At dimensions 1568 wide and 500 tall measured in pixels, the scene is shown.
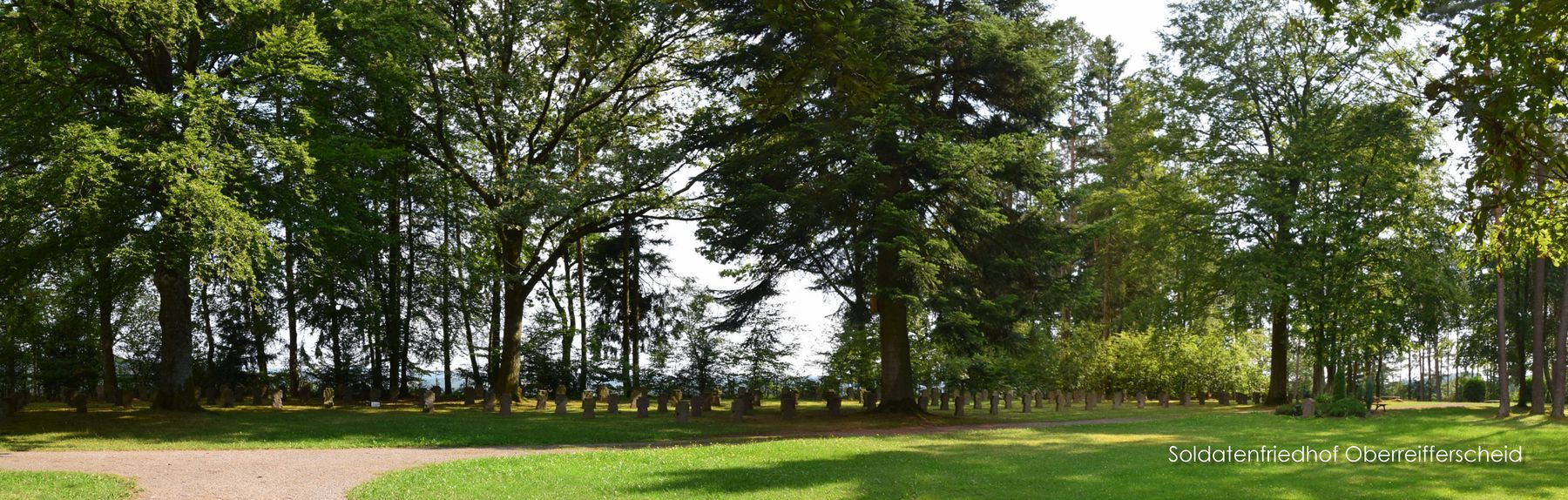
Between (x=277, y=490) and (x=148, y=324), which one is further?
(x=148, y=324)

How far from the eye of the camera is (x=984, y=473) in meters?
12.8

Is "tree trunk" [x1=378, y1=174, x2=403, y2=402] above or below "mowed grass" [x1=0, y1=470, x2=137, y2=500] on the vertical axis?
above

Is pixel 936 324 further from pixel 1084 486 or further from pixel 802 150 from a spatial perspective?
pixel 1084 486

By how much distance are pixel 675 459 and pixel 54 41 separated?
52.7 ft

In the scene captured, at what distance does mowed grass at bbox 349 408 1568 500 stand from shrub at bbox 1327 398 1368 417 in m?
5.50

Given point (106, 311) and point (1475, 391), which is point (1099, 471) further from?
Result: point (1475, 391)

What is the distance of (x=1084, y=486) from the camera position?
11.4 metres

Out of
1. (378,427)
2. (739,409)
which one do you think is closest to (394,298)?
(378,427)

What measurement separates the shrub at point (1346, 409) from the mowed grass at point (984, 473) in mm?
5495

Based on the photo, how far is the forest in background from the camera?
66.2 feet

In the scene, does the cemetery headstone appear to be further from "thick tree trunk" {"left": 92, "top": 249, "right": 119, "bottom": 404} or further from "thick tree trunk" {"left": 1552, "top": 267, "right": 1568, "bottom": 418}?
"thick tree trunk" {"left": 1552, "top": 267, "right": 1568, "bottom": 418}

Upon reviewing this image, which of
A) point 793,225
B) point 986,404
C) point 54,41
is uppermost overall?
point 54,41

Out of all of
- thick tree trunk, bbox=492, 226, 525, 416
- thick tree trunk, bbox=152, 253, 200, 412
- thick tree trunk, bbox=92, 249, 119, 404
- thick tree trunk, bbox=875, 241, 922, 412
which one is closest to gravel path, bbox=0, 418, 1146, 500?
thick tree trunk, bbox=92, 249, 119, 404

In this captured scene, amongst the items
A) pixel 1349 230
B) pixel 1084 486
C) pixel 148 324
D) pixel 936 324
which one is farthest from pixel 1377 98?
pixel 148 324
